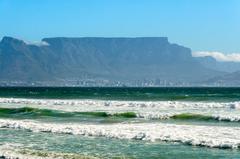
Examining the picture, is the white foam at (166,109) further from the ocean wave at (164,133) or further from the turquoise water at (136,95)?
the turquoise water at (136,95)

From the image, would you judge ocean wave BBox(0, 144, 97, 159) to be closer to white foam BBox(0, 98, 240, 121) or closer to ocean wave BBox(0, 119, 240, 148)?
ocean wave BBox(0, 119, 240, 148)

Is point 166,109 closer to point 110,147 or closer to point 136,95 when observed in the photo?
point 110,147

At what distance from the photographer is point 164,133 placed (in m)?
30.1

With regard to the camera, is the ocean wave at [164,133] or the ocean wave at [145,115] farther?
the ocean wave at [145,115]

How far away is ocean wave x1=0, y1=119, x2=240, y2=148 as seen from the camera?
26861mm

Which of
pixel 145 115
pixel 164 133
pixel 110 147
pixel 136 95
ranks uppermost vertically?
pixel 136 95

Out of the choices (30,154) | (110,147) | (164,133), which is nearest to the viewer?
(30,154)

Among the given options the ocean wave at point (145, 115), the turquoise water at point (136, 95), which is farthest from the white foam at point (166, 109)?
the turquoise water at point (136, 95)

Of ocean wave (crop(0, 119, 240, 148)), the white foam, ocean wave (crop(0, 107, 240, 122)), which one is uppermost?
the white foam

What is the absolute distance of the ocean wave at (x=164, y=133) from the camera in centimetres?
2686

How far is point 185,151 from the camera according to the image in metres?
24.7

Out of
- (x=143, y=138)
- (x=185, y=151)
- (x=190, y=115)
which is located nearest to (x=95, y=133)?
(x=143, y=138)

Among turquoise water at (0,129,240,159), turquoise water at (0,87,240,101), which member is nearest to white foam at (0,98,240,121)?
turquoise water at (0,129,240,159)

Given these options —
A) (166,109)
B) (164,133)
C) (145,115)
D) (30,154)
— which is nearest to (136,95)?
(166,109)
